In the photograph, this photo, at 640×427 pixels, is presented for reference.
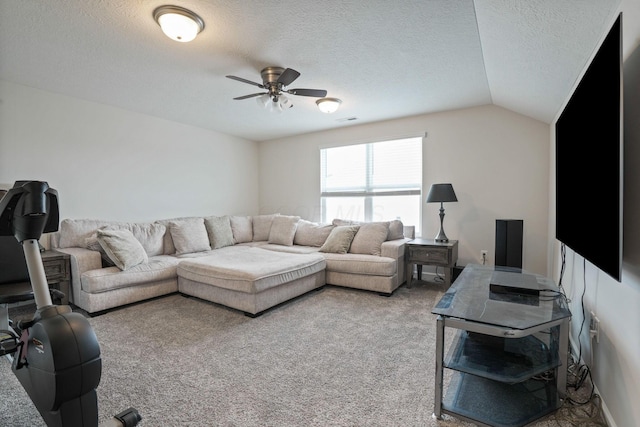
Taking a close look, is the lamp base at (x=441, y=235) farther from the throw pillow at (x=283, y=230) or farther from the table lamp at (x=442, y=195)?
the throw pillow at (x=283, y=230)

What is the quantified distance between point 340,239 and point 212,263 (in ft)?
5.57

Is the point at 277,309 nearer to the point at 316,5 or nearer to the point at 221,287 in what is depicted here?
the point at 221,287

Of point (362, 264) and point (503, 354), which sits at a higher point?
point (362, 264)

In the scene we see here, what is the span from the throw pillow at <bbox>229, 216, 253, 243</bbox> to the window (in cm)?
135

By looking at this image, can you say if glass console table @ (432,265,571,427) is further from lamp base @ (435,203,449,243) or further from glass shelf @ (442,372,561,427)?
lamp base @ (435,203,449,243)

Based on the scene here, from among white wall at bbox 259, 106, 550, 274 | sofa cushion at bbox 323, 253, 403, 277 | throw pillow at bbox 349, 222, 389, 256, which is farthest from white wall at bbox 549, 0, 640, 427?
throw pillow at bbox 349, 222, 389, 256

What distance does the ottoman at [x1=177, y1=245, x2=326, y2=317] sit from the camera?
292cm

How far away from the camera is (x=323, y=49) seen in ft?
8.20

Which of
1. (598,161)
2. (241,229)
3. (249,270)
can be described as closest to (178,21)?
(249,270)

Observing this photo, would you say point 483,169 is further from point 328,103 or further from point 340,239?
point 328,103

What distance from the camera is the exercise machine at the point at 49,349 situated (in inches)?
47.3

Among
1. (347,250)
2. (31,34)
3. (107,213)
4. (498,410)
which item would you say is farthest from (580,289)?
(107,213)

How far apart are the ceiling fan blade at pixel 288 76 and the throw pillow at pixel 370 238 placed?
7.14 ft

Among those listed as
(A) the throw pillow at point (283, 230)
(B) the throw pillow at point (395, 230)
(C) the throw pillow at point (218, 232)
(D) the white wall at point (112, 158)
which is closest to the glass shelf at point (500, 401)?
(B) the throw pillow at point (395, 230)
